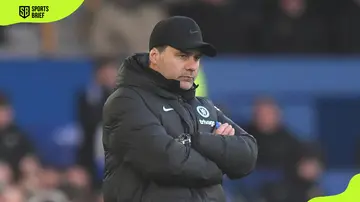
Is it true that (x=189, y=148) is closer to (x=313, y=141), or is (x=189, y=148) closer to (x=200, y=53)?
(x=200, y=53)

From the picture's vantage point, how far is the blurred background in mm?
11625

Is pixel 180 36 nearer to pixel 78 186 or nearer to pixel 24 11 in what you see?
pixel 24 11

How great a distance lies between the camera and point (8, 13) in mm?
6523

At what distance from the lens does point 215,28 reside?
13180 mm

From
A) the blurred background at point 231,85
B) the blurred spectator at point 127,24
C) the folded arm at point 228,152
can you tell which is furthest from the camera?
the blurred spectator at point 127,24

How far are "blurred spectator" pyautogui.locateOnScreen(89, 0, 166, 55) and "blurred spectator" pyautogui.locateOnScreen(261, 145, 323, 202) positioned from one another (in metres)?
2.08

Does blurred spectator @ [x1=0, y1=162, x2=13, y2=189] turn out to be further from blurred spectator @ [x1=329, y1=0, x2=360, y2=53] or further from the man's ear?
the man's ear

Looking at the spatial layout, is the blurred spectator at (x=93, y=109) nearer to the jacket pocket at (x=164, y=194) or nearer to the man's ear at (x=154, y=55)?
the man's ear at (x=154, y=55)

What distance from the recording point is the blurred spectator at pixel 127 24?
503 inches

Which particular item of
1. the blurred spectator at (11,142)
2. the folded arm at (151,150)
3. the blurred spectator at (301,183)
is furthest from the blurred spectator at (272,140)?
the folded arm at (151,150)

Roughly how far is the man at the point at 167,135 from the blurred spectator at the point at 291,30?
7.09 meters

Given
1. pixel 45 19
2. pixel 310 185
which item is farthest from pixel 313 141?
pixel 45 19

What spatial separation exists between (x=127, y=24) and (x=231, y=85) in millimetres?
1232

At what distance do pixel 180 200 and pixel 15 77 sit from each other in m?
6.74
